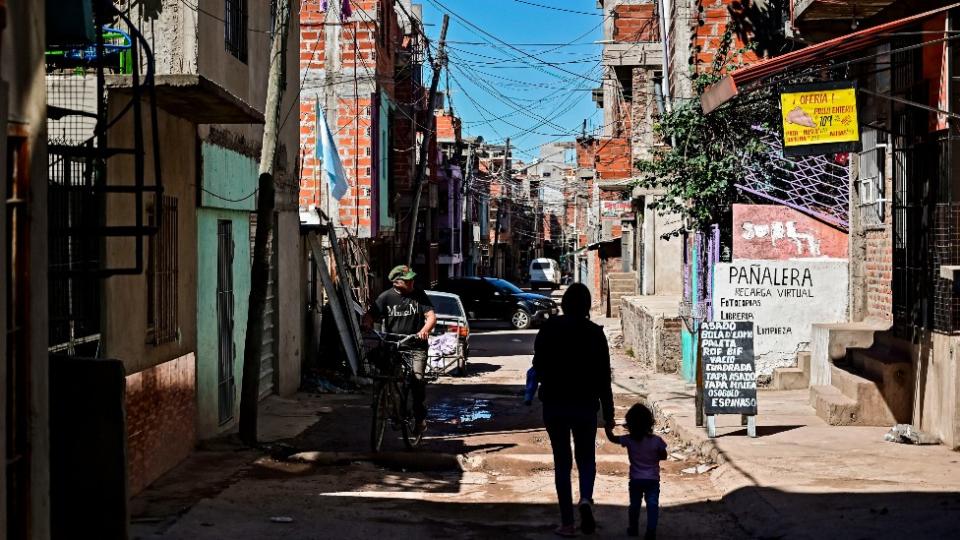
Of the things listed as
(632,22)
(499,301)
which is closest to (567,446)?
(632,22)

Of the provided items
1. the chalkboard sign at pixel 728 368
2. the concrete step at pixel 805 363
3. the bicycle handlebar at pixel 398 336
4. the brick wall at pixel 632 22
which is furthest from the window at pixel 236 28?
the brick wall at pixel 632 22

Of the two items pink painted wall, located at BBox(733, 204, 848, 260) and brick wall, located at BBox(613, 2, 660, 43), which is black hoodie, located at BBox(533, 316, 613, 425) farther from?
brick wall, located at BBox(613, 2, 660, 43)

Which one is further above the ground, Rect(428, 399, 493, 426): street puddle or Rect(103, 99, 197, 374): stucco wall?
Rect(103, 99, 197, 374): stucco wall

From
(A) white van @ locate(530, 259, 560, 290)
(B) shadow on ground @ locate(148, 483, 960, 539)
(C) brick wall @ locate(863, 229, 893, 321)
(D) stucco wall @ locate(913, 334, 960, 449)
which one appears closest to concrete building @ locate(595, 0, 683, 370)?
(C) brick wall @ locate(863, 229, 893, 321)

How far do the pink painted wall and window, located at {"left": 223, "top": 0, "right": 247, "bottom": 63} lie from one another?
762 centimetres

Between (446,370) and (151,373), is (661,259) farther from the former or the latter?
(151,373)

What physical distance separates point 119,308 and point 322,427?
5255mm

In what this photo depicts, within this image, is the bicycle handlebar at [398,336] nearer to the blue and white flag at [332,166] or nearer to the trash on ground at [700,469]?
the trash on ground at [700,469]

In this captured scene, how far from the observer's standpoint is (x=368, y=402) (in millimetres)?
17969

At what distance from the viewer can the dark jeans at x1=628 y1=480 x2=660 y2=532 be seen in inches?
327

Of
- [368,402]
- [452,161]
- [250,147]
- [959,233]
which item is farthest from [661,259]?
[452,161]

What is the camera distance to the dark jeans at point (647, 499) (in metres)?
8.31

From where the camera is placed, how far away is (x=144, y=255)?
35.2 ft

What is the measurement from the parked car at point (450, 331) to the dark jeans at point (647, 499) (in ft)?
44.8
